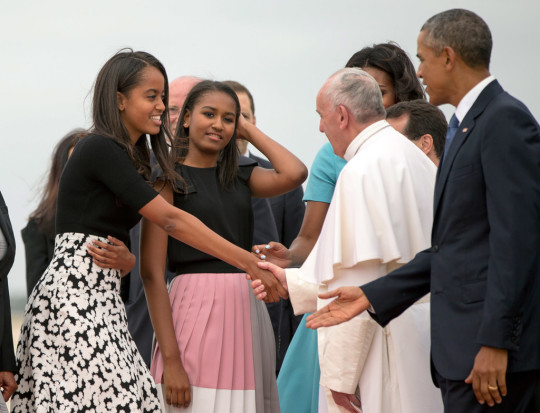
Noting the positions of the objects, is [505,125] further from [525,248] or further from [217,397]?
[217,397]

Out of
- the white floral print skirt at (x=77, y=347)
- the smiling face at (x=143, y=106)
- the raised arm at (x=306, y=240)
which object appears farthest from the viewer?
the raised arm at (x=306, y=240)

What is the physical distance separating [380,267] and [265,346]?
2.52 ft

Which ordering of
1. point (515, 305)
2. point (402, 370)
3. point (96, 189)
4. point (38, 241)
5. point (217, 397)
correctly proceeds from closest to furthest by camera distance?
1. point (515, 305)
2. point (402, 370)
3. point (96, 189)
4. point (217, 397)
5. point (38, 241)

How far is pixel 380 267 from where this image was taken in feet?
10.1

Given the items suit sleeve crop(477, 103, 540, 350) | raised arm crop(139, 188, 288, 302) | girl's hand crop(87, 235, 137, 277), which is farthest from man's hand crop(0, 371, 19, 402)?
suit sleeve crop(477, 103, 540, 350)

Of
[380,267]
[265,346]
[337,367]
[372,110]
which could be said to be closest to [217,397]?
[265,346]

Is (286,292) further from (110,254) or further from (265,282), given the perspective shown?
(110,254)

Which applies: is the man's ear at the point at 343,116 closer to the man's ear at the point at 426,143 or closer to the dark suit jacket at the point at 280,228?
the man's ear at the point at 426,143

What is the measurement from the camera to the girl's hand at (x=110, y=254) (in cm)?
313

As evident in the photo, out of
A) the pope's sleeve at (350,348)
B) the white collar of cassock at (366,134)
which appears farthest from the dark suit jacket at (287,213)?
the pope's sleeve at (350,348)

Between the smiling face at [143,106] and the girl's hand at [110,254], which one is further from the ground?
the smiling face at [143,106]

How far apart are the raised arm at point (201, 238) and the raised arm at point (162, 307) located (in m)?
0.21

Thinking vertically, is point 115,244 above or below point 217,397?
above

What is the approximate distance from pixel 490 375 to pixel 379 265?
80 cm
